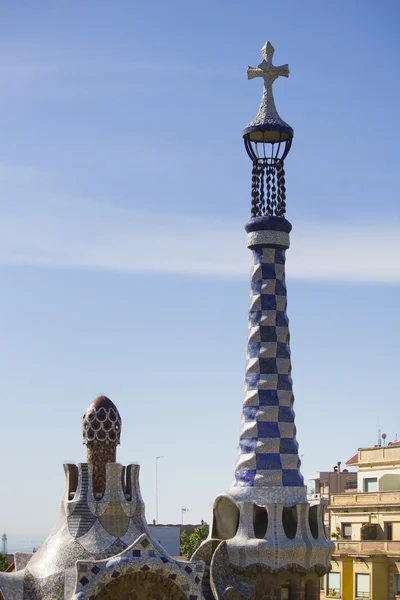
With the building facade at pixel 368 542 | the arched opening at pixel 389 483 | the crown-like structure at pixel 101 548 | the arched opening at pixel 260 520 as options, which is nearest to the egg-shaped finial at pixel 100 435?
the crown-like structure at pixel 101 548

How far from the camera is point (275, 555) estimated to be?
99.3 feet

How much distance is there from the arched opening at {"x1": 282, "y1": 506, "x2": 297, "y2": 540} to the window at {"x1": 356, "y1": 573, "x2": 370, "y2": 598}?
1400 centimetres

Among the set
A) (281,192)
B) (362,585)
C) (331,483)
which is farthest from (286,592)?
(331,483)

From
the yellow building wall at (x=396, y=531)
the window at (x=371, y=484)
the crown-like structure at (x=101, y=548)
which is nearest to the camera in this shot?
the crown-like structure at (x=101, y=548)

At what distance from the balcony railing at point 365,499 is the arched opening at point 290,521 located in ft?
47.9

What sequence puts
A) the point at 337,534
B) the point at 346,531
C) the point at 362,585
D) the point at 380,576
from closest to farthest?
the point at 380,576, the point at 362,585, the point at 346,531, the point at 337,534

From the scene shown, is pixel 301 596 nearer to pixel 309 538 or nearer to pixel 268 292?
pixel 309 538

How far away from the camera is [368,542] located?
45.0 meters

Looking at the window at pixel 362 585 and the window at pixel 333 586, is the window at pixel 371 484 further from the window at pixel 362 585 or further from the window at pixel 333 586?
the window at pixel 362 585

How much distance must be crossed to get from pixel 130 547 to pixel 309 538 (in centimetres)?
633

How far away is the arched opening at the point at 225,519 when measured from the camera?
→ 31.4m

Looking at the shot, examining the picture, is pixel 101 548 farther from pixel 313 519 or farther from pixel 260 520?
pixel 313 519

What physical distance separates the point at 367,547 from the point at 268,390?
14.8 m

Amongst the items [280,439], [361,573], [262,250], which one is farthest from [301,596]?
[361,573]
